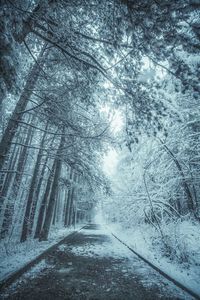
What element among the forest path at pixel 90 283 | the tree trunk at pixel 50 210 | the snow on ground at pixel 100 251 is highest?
the tree trunk at pixel 50 210

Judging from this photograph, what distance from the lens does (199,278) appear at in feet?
16.2

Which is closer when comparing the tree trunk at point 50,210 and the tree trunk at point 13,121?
the tree trunk at point 13,121

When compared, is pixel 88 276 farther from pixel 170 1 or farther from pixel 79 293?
pixel 170 1

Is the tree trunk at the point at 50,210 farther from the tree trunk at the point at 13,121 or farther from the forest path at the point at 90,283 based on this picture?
the forest path at the point at 90,283

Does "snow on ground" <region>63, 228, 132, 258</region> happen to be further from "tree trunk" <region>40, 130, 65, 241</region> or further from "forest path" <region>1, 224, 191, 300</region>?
"tree trunk" <region>40, 130, 65, 241</region>

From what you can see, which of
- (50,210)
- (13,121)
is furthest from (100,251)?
(13,121)

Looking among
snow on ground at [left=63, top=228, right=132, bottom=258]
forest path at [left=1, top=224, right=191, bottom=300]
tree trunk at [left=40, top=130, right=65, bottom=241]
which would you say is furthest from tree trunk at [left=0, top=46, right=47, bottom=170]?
snow on ground at [left=63, top=228, right=132, bottom=258]

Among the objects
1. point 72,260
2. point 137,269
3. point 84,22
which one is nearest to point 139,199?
point 137,269

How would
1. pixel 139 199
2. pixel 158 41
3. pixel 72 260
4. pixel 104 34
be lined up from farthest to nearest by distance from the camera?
pixel 139 199
pixel 72 260
pixel 104 34
pixel 158 41

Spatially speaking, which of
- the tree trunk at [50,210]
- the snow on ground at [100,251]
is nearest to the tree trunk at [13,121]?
the tree trunk at [50,210]

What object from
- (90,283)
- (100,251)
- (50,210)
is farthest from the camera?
(50,210)

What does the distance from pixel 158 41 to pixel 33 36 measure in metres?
4.66

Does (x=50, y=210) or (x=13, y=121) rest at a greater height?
(x=13, y=121)

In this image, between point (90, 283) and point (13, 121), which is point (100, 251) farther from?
point (13, 121)
